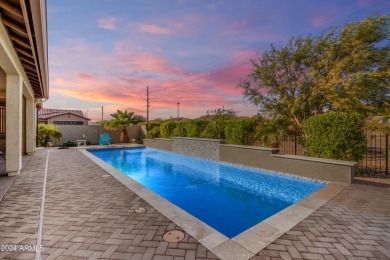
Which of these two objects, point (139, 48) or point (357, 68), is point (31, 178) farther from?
point (357, 68)

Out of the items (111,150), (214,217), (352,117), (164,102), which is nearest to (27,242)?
(214,217)

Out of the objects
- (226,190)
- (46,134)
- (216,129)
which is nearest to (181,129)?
(216,129)

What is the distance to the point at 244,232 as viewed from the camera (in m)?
3.31

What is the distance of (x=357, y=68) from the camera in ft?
34.8

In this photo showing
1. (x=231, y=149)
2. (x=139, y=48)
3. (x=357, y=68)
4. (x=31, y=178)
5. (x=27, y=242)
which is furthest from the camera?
(x=139, y=48)

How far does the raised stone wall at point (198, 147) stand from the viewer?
12.8 m

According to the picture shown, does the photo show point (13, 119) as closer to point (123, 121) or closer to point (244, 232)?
point (244, 232)

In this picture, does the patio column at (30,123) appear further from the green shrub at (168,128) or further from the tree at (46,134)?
the green shrub at (168,128)

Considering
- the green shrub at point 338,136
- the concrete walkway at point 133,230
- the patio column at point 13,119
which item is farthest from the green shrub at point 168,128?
the concrete walkway at point 133,230

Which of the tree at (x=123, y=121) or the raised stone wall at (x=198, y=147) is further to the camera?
the tree at (x=123, y=121)

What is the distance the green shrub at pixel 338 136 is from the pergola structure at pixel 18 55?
9124 mm

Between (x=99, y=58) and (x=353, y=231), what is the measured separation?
15.5 m

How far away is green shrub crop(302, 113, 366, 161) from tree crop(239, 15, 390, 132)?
134 inches

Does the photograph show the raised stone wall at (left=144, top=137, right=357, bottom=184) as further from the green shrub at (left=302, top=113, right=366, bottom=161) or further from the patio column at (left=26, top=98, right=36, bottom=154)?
the patio column at (left=26, top=98, right=36, bottom=154)
